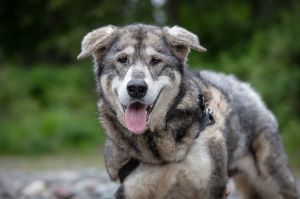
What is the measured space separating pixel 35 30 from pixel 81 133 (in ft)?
43.2

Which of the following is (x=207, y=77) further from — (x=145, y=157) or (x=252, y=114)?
(x=145, y=157)

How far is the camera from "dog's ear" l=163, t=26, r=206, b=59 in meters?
6.33

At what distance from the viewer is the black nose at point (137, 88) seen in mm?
5820

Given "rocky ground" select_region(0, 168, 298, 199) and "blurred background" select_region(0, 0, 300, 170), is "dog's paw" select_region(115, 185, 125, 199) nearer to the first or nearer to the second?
"rocky ground" select_region(0, 168, 298, 199)

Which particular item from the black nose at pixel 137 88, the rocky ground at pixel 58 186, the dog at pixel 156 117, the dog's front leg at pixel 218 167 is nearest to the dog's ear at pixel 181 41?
the dog at pixel 156 117

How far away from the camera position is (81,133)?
19.6 m

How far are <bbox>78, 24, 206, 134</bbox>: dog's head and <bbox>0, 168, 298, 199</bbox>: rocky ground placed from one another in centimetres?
300

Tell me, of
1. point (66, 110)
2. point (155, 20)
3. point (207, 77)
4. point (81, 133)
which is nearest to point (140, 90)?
point (207, 77)

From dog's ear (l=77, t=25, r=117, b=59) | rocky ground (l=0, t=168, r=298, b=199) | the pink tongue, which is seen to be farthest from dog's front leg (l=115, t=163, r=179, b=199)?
rocky ground (l=0, t=168, r=298, b=199)

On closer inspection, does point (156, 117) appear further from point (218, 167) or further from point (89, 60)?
point (89, 60)

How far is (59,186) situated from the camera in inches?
454

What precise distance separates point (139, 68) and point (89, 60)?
59.6 ft

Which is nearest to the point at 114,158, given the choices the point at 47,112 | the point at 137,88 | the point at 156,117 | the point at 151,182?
the point at 151,182

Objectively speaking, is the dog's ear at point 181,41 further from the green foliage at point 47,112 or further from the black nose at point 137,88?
the green foliage at point 47,112
